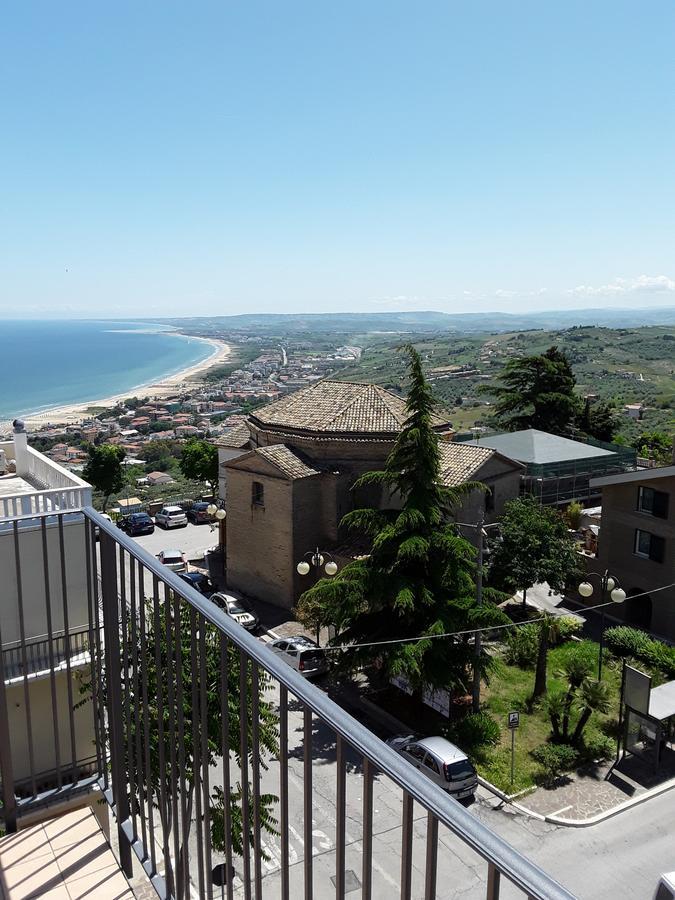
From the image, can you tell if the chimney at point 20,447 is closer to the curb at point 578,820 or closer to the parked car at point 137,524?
the curb at point 578,820

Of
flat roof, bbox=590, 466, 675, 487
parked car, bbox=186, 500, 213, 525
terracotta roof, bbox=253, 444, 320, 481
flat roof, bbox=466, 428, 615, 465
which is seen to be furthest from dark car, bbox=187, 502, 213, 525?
flat roof, bbox=590, 466, 675, 487

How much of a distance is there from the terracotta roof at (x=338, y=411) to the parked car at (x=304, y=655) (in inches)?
305

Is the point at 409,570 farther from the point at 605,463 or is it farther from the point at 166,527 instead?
the point at 166,527

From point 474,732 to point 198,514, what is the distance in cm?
2276

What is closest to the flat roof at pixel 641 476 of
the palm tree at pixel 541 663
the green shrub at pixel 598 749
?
the palm tree at pixel 541 663

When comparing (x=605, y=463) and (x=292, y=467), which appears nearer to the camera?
(x=292, y=467)

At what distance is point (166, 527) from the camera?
33.9m

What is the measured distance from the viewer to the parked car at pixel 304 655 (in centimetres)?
1712

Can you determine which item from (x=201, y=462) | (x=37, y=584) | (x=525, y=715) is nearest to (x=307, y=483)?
(x=525, y=715)

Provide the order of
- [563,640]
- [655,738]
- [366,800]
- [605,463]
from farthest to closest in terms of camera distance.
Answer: [605,463] → [563,640] → [655,738] → [366,800]

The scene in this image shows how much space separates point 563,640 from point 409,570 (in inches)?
253

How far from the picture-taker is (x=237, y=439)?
1131 inches

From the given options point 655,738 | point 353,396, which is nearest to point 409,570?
point 655,738

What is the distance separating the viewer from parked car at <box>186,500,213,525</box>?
114 feet
